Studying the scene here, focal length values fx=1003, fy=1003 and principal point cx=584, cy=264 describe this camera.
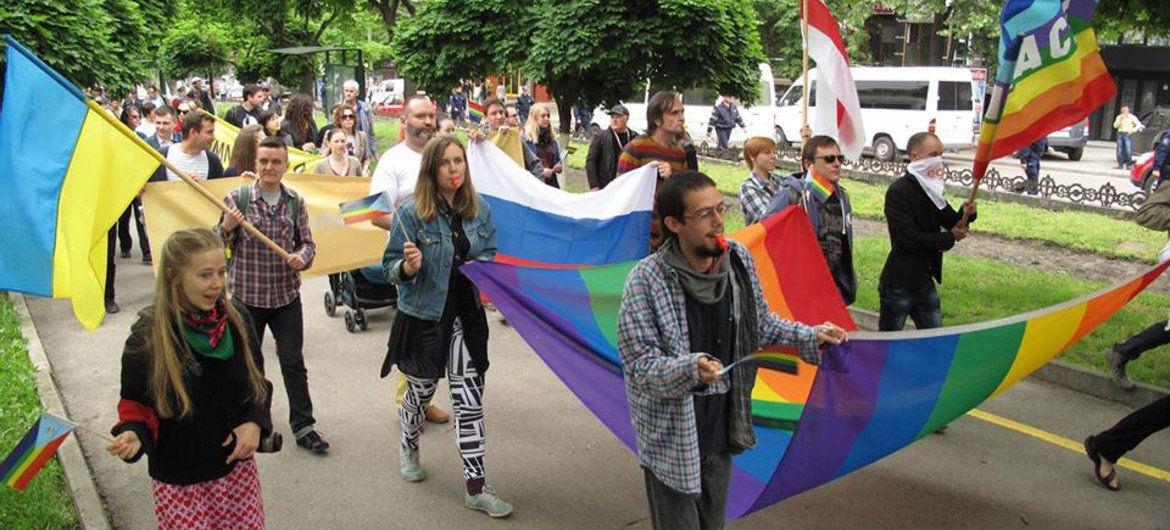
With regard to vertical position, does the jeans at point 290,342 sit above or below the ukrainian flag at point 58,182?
below

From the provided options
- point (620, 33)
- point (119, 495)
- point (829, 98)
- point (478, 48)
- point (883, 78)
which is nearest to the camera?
point (119, 495)

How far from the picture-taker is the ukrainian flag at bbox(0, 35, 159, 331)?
173 inches

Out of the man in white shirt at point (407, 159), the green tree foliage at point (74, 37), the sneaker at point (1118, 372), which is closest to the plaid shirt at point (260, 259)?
the man in white shirt at point (407, 159)

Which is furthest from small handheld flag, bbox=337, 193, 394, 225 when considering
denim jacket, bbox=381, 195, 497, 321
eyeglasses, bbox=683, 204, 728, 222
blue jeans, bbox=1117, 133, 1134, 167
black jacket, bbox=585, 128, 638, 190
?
blue jeans, bbox=1117, 133, 1134, 167

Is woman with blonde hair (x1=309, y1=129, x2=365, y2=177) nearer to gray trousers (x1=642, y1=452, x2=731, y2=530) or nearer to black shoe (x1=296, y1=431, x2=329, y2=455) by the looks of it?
black shoe (x1=296, y1=431, x2=329, y2=455)

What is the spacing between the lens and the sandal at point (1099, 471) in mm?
5441

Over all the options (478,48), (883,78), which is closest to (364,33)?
(883,78)

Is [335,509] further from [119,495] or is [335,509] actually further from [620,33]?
[620,33]

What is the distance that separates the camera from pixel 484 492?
521 cm

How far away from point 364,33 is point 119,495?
155 feet

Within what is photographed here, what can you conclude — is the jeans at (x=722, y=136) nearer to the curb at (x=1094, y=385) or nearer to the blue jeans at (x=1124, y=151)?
the blue jeans at (x=1124, y=151)

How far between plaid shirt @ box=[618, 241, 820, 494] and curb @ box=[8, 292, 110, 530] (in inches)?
119

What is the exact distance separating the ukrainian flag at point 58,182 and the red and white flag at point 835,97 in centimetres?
415

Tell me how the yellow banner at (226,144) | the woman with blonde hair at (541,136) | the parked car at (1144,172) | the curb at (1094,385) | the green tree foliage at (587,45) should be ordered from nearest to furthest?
the curb at (1094,385), the yellow banner at (226,144), the woman with blonde hair at (541,136), the green tree foliage at (587,45), the parked car at (1144,172)
